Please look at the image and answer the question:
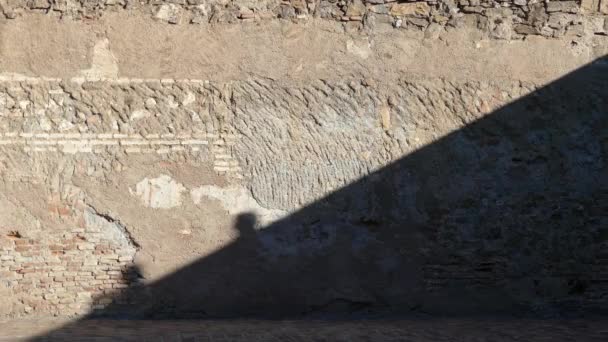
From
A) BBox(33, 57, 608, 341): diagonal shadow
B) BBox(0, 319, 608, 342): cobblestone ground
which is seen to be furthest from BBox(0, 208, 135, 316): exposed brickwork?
BBox(33, 57, 608, 341): diagonal shadow

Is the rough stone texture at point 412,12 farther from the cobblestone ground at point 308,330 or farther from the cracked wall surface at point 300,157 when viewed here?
the cobblestone ground at point 308,330

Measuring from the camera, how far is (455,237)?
5660 mm

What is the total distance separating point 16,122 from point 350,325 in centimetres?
286

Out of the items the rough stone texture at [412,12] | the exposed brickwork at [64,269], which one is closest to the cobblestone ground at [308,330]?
the exposed brickwork at [64,269]

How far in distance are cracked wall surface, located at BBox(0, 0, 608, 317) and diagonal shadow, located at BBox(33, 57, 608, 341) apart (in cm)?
2

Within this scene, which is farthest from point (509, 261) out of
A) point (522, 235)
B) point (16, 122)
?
point (16, 122)

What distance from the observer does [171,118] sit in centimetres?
550

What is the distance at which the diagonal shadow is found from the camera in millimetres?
5535

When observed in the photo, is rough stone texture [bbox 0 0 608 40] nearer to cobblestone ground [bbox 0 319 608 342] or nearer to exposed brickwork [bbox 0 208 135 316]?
exposed brickwork [bbox 0 208 135 316]

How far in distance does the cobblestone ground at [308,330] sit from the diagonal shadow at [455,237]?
0.19 metres

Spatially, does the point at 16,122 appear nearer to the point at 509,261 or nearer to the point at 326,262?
the point at 326,262

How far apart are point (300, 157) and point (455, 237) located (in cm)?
134

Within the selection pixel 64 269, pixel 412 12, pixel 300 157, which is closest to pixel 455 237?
pixel 300 157

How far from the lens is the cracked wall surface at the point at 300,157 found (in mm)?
5430
